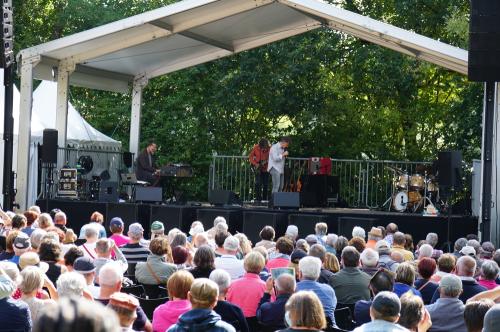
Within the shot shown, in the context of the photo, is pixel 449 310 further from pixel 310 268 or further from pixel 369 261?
pixel 369 261

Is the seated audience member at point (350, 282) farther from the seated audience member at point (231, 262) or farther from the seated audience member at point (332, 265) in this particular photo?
the seated audience member at point (231, 262)

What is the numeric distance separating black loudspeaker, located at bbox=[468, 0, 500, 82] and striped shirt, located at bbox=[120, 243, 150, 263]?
22.5 feet

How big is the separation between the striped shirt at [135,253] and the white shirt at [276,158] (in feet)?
32.8

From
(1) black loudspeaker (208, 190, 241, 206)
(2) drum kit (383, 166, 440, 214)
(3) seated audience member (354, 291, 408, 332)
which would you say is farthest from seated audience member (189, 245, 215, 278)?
(2) drum kit (383, 166, 440, 214)

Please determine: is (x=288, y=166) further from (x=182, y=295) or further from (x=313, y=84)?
(x=182, y=295)

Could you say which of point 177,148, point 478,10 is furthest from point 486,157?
point 177,148

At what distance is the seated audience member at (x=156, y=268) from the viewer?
28.6ft

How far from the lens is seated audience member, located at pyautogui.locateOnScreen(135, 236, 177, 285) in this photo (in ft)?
28.6

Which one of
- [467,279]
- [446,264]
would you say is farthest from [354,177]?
[467,279]

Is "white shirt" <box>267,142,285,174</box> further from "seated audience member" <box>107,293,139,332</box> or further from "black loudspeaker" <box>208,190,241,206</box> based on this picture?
"seated audience member" <box>107,293,139,332</box>

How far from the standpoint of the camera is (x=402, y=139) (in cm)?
2642

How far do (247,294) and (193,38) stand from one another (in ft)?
41.2

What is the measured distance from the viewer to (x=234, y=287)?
760 cm

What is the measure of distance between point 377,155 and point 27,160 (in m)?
11.0
